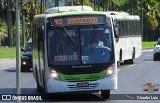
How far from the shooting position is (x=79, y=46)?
62.9 ft

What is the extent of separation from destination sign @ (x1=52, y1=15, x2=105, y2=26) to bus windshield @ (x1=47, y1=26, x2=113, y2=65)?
17cm

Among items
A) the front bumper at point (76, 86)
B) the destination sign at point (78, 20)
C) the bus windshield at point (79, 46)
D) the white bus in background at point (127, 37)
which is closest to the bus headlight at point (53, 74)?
the front bumper at point (76, 86)

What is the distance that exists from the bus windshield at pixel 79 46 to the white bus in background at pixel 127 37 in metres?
17.5

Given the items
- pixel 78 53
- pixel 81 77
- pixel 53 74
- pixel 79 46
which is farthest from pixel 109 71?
pixel 53 74

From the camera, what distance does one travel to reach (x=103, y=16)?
19562mm

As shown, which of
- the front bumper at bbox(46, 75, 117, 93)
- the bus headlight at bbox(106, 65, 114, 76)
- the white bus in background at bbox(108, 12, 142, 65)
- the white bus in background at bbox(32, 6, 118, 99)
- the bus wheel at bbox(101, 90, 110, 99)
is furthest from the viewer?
the white bus in background at bbox(108, 12, 142, 65)

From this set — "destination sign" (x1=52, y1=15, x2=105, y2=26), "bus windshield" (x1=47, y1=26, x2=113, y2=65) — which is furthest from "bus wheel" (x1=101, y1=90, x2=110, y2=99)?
"destination sign" (x1=52, y1=15, x2=105, y2=26)

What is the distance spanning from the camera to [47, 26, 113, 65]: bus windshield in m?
19.0

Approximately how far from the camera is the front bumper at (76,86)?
61.2 ft

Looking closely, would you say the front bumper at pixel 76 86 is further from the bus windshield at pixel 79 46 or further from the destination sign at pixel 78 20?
the destination sign at pixel 78 20

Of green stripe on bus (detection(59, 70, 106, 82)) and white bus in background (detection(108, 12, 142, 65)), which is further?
white bus in background (detection(108, 12, 142, 65))

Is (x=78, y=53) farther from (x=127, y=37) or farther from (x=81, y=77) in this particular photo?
(x=127, y=37)

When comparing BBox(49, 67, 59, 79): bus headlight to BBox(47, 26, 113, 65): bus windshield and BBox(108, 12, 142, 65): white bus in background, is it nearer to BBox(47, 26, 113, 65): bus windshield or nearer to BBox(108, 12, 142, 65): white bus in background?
BBox(47, 26, 113, 65): bus windshield

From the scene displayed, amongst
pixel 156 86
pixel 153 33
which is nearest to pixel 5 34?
pixel 153 33
